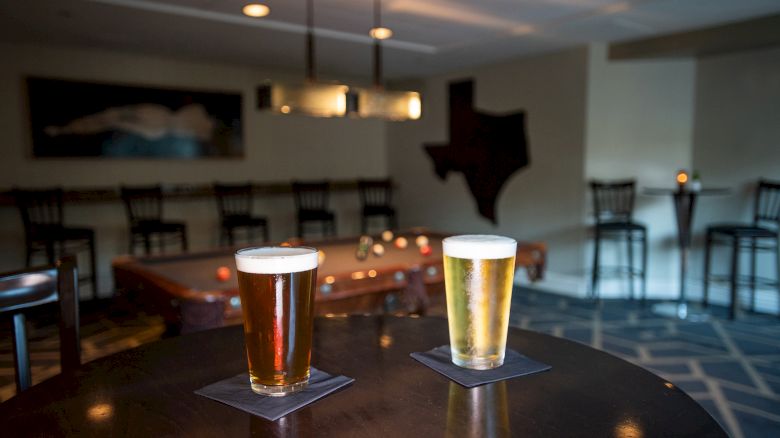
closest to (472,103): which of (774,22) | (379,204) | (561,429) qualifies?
(379,204)

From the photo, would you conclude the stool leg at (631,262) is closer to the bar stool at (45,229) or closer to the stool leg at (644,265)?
the stool leg at (644,265)

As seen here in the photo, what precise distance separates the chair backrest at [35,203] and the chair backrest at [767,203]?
231 inches

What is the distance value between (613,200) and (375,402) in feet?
16.7

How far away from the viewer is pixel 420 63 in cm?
625

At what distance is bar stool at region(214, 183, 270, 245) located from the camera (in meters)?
5.66

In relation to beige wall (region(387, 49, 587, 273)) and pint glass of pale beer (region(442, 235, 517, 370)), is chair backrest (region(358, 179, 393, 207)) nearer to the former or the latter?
beige wall (region(387, 49, 587, 273))

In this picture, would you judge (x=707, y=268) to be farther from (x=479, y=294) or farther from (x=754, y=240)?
(x=479, y=294)

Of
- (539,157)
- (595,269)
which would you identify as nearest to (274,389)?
(595,269)

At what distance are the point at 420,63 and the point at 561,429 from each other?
5841 millimetres

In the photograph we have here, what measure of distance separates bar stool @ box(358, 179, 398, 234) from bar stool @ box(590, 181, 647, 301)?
2410 millimetres

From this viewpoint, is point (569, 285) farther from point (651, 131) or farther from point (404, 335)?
point (404, 335)

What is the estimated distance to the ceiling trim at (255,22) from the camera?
3.94 meters

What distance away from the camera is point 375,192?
7.26 m

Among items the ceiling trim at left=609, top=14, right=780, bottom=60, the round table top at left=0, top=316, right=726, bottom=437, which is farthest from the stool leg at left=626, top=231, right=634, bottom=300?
the round table top at left=0, top=316, right=726, bottom=437
